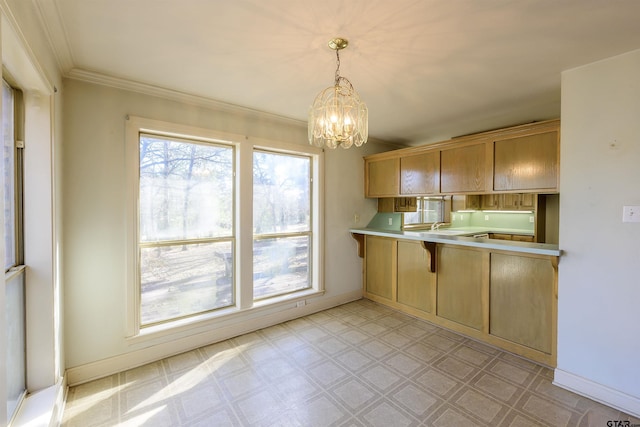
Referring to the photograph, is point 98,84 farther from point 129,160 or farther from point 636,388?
point 636,388

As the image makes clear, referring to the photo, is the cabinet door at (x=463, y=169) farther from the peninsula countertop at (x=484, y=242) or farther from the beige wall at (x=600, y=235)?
the beige wall at (x=600, y=235)

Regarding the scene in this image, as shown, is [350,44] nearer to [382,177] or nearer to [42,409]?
[382,177]

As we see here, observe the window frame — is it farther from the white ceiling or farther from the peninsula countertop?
the white ceiling

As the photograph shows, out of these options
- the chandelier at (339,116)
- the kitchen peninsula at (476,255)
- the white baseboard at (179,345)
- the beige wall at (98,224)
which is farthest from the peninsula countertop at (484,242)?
the beige wall at (98,224)

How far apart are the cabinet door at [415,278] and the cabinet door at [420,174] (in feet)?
2.30

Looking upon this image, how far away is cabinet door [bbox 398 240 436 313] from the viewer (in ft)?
10.9

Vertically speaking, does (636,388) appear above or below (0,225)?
below

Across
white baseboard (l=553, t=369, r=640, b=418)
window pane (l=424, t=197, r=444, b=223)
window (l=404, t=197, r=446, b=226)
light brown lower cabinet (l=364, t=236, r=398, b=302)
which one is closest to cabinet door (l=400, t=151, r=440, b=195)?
light brown lower cabinet (l=364, t=236, r=398, b=302)

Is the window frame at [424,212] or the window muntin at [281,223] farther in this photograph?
the window frame at [424,212]

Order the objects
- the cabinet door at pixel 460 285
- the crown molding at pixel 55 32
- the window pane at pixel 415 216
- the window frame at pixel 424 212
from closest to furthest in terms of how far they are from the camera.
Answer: the crown molding at pixel 55 32 → the cabinet door at pixel 460 285 → the window pane at pixel 415 216 → the window frame at pixel 424 212

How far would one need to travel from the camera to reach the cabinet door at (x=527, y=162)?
2.43 metres

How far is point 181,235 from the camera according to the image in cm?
270

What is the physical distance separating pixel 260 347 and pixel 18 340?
5.68 ft

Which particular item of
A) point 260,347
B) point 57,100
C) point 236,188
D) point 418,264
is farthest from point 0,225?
point 418,264
